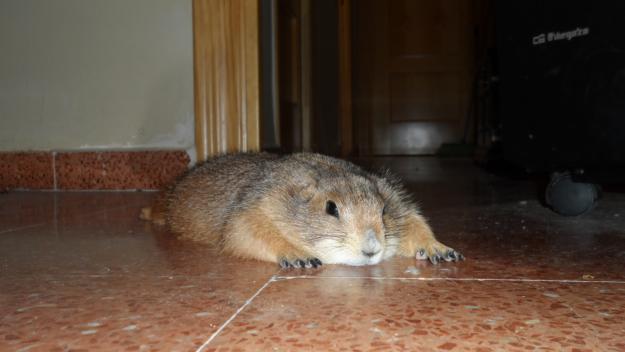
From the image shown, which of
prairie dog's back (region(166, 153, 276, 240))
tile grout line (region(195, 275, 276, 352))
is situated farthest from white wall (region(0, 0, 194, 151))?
tile grout line (region(195, 275, 276, 352))

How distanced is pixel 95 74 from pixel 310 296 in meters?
3.30

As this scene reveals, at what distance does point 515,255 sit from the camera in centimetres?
196

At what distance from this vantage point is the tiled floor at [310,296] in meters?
1.10

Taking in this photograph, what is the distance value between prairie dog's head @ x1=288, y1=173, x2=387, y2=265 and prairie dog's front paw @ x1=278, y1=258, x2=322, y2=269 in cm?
6

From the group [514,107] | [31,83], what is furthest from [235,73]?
[514,107]

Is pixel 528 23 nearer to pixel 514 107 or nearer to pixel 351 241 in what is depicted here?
pixel 514 107

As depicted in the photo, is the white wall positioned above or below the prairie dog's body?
above

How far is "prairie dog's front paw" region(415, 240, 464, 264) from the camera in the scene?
1.92 m

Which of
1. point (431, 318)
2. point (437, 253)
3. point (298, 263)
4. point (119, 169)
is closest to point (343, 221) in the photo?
point (298, 263)

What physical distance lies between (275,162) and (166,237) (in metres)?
0.62

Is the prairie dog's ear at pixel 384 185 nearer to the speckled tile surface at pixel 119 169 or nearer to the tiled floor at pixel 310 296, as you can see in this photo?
the tiled floor at pixel 310 296

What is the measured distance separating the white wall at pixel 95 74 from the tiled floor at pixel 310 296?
5.68 feet

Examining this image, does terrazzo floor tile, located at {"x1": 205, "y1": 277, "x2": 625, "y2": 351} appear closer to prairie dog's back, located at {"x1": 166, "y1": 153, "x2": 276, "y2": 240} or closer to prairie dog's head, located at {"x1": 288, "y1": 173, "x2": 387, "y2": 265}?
prairie dog's head, located at {"x1": 288, "y1": 173, "x2": 387, "y2": 265}

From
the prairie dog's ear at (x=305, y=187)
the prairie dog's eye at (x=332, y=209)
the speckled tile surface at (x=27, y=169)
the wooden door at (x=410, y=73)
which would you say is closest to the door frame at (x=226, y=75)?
the speckled tile surface at (x=27, y=169)
